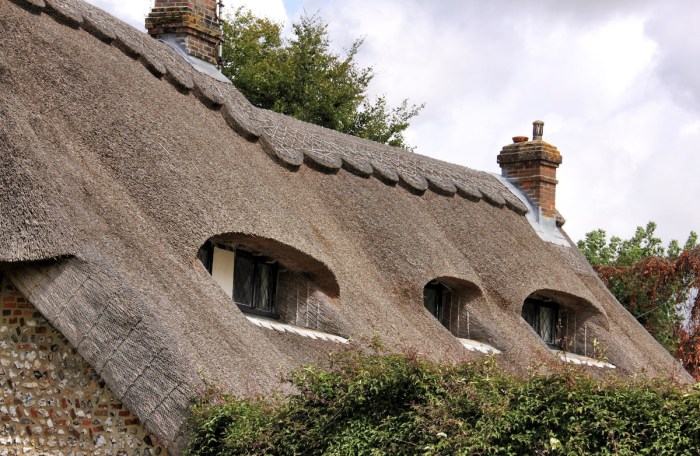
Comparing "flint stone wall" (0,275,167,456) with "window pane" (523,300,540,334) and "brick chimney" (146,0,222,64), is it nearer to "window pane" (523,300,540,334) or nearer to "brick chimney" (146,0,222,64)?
"brick chimney" (146,0,222,64)

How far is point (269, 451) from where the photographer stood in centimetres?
1009

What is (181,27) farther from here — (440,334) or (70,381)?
(70,381)

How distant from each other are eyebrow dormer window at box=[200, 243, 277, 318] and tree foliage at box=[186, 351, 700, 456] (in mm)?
3287

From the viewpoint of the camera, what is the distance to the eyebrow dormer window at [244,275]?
1397 centimetres

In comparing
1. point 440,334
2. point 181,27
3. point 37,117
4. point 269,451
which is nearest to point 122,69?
point 37,117

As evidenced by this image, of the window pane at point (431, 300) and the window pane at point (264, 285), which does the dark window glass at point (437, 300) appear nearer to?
the window pane at point (431, 300)

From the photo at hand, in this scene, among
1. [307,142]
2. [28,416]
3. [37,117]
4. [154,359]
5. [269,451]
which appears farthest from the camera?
[307,142]

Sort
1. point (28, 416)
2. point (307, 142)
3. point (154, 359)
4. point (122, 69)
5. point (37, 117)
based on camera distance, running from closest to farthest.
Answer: point (154, 359) → point (28, 416) → point (37, 117) → point (122, 69) → point (307, 142)

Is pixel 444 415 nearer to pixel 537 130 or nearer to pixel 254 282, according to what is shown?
pixel 254 282

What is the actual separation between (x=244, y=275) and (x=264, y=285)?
1.18 feet

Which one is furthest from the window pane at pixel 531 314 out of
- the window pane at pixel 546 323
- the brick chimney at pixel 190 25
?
the brick chimney at pixel 190 25

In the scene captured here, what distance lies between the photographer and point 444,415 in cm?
930

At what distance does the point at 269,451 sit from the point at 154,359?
57.6 inches

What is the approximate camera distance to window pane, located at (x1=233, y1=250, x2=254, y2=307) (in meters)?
14.4
